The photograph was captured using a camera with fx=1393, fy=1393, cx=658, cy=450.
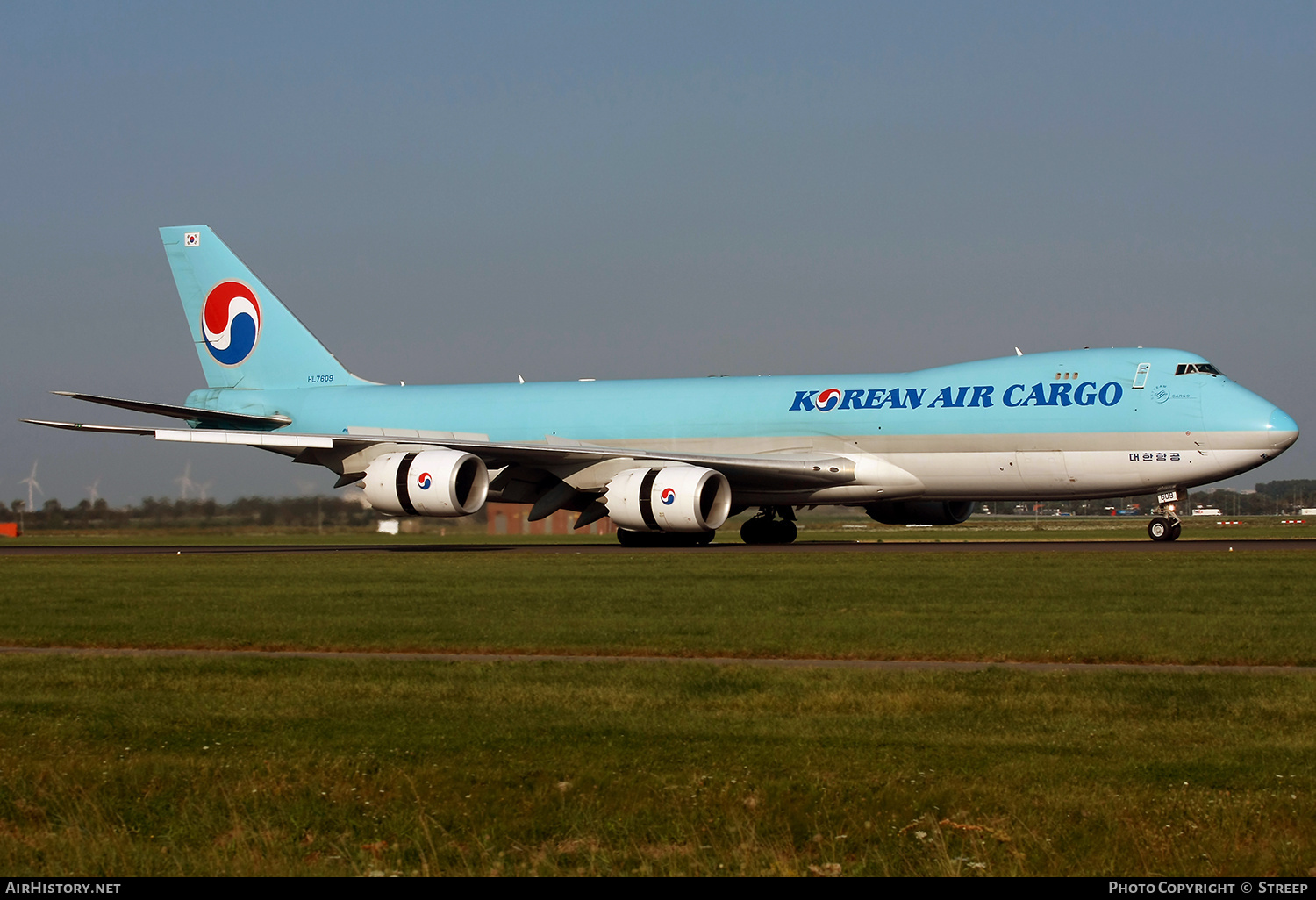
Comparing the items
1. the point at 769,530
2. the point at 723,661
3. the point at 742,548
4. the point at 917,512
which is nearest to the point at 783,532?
the point at 769,530

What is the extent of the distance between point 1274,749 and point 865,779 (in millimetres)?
2843

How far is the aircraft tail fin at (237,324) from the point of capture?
43.0 m

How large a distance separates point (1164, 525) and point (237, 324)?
27593mm

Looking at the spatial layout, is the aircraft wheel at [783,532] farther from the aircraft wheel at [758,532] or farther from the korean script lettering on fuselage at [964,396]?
the korean script lettering on fuselage at [964,396]

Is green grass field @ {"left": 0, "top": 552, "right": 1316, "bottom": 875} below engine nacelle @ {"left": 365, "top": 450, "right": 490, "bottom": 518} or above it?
below

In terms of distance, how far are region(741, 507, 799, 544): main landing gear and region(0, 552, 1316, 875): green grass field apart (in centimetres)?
2008

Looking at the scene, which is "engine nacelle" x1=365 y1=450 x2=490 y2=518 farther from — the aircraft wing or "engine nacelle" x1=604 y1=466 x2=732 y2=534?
"engine nacelle" x1=604 y1=466 x2=732 y2=534

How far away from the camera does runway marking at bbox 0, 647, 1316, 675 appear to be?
41.8ft

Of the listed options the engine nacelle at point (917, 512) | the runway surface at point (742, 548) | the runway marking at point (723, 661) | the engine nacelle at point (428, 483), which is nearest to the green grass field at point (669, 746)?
the runway marking at point (723, 661)

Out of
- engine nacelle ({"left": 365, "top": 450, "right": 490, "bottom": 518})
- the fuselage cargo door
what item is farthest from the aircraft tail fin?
the fuselage cargo door

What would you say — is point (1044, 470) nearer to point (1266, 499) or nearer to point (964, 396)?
point (964, 396)

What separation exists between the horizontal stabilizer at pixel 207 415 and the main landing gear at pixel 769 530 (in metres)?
14.5

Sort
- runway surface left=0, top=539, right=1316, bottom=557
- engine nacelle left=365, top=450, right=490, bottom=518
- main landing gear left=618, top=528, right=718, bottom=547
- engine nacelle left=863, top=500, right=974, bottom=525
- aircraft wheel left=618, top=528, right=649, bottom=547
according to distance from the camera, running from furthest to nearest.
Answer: engine nacelle left=863, top=500, right=974, bottom=525 → aircraft wheel left=618, top=528, right=649, bottom=547 → main landing gear left=618, top=528, right=718, bottom=547 → engine nacelle left=365, top=450, right=490, bottom=518 → runway surface left=0, top=539, right=1316, bottom=557

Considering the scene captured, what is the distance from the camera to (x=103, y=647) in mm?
15500
